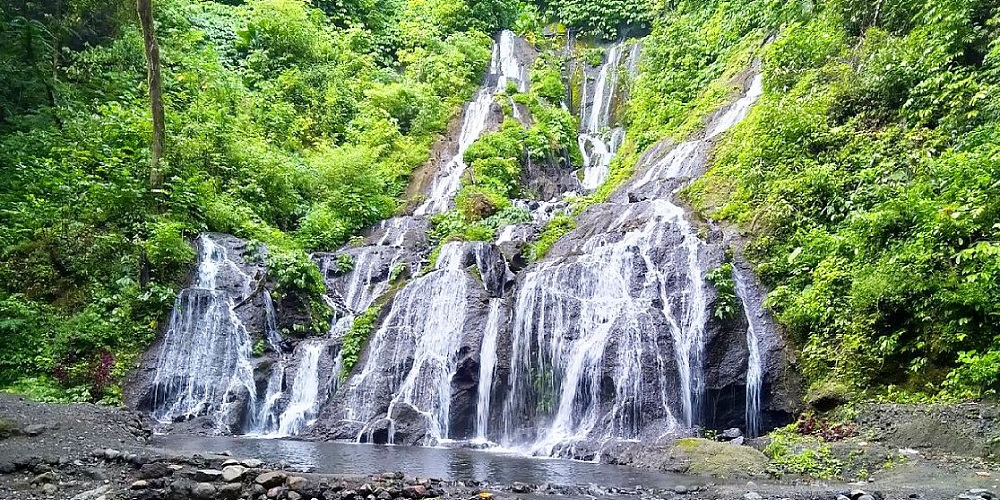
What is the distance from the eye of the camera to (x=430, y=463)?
29.2ft

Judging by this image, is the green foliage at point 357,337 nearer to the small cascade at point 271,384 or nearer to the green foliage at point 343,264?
the small cascade at point 271,384

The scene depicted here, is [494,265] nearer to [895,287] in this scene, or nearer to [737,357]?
[737,357]

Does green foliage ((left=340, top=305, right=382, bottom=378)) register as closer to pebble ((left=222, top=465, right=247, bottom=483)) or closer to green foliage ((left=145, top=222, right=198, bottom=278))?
green foliage ((left=145, top=222, right=198, bottom=278))

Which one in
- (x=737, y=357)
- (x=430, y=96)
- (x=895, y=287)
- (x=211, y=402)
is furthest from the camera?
(x=430, y=96)

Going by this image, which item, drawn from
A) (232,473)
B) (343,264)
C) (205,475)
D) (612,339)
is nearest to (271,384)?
(343,264)

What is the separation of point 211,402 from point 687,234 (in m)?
10.8

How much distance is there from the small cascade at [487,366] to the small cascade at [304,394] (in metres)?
3.49

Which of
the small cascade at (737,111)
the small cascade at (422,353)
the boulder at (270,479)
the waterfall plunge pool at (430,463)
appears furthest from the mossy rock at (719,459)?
the small cascade at (737,111)

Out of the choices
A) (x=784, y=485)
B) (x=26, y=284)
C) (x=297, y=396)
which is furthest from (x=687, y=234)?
(x=26, y=284)

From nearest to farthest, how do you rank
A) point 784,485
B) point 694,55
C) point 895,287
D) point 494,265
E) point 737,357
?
point 784,485
point 895,287
point 737,357
point 494,265
point 694,55

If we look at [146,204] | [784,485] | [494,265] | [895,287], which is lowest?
[784,485]

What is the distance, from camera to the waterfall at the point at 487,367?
12289mm

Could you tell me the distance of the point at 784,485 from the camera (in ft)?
23.5

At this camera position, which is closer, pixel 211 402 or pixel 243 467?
pixel 243 467
